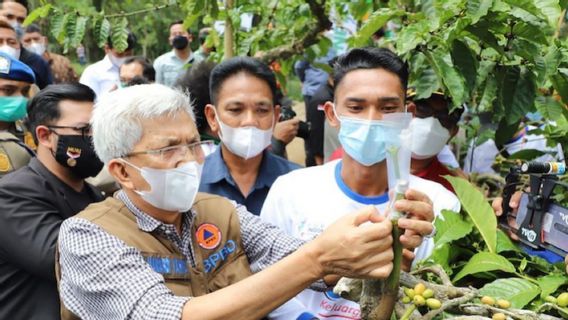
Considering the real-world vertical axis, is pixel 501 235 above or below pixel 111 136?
below

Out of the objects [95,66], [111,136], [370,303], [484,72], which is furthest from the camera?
[95,66]

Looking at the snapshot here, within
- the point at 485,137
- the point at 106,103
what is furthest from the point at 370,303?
the point at 485,137

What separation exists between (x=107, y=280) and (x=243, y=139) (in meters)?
1.34

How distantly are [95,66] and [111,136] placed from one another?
485 centimetres

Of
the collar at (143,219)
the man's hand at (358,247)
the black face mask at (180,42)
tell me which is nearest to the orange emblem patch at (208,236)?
the collar at (143,219)

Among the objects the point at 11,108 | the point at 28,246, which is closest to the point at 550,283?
the point at 28,246

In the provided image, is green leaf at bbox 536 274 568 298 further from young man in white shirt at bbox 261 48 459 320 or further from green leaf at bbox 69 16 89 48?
green leaf at bbox 69 16 89 48

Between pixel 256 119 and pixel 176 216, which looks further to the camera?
pixel 256 119

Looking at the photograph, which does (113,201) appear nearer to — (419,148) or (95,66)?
(419,148)

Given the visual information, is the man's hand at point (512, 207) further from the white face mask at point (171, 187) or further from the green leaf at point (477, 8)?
the white face mask at point (171, 187)

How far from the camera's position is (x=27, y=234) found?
203cm

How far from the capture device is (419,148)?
2.81 meters

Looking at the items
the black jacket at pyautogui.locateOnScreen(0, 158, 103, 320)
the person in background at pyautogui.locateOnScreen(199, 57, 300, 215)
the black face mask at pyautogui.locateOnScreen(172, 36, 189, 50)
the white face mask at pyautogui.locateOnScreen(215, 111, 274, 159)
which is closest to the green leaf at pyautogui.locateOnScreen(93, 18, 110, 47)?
the person in background at pyautogui.locateOnScreen(199, 57, 300, 215)

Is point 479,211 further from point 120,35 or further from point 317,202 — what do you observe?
point 120,35
